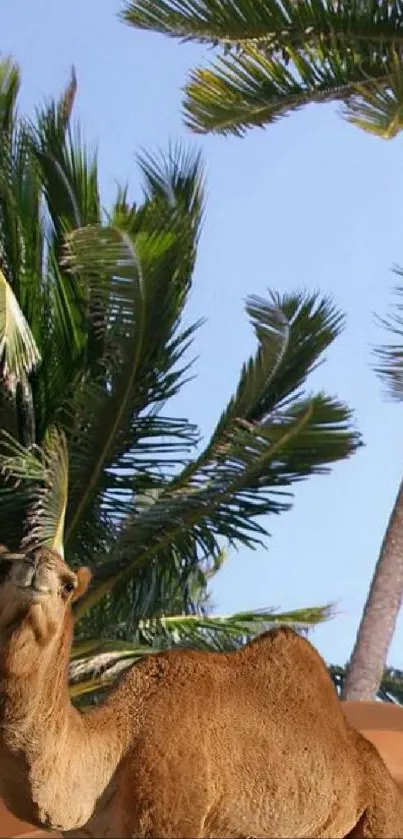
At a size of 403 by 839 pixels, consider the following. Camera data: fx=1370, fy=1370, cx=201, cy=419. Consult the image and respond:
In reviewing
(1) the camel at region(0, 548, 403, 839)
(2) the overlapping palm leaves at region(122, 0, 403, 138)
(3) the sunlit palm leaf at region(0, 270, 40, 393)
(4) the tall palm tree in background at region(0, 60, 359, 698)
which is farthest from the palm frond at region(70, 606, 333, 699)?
(1) the camel at region(0, 548, 403, 839)

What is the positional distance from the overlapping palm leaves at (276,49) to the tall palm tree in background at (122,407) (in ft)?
2.67

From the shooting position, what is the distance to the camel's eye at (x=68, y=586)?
3.95 metres

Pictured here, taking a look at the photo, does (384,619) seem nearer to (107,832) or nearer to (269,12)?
(269,12)

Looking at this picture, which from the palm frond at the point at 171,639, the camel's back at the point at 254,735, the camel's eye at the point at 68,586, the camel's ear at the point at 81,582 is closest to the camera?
the camel's eye at the point at 68,586

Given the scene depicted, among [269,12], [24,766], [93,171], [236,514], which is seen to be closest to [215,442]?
[236,514]

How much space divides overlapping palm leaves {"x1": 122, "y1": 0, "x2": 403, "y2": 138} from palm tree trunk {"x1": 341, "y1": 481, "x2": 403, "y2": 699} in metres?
3.80

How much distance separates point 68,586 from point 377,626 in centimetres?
756

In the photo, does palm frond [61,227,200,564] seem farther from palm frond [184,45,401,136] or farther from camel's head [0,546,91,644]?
camel's head [0,546,91,644]

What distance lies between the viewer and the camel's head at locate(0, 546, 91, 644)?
12.5 feet

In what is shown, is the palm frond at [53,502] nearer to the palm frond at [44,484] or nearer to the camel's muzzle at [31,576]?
the palm frond at [44,484]

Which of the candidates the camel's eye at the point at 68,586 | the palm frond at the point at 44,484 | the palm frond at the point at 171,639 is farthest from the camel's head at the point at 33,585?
the palm frond at the point at 171,639

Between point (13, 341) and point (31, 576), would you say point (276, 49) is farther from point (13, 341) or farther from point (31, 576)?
point (31, 576)

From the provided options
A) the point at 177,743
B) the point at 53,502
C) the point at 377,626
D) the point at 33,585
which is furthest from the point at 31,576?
the point at 377,626

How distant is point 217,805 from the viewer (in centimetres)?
429
